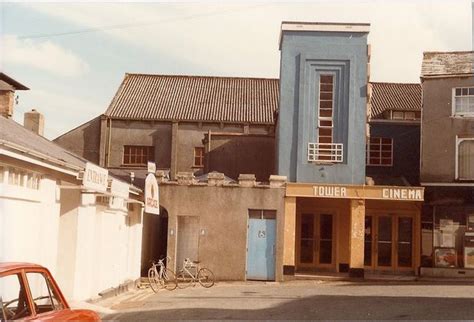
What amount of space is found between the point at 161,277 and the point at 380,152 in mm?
13486

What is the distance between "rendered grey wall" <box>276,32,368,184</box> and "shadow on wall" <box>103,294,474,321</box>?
8182 mm

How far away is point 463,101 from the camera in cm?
2698

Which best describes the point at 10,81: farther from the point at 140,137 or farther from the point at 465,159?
the point at 140,137

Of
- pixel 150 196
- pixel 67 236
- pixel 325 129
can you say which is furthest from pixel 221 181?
pixel 67 236

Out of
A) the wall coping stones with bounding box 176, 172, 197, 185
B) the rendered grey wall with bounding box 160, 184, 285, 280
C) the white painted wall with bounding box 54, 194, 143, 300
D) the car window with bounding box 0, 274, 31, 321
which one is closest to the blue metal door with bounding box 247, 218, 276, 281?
the rendered grey wall with bounding box 160, 184, 285, 280

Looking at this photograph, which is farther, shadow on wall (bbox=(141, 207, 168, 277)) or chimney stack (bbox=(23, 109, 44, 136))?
shadow on wall (bbox=(141, 207, 168, 277))

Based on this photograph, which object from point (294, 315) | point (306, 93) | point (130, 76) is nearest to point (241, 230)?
point (306, 93)

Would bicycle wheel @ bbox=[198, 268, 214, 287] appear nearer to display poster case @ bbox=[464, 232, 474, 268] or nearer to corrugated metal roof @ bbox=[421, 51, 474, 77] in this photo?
display poster case @ bbox=[464, 232, 474, 268]

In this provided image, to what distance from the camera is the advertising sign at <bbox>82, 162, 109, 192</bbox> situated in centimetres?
1359

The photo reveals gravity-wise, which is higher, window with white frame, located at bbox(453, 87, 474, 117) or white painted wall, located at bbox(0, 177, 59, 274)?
window with white frame, located at bbox(453, 87, 474, 117)

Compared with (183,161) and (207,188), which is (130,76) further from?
(207,188)

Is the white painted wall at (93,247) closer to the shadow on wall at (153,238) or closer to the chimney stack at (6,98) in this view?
the shadow on wall at (153,238)

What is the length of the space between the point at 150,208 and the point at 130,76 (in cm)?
2534

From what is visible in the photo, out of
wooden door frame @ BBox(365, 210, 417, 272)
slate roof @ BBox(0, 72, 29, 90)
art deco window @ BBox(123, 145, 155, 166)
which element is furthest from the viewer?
art deco window @ BBox(123, 145, 155, 166)
